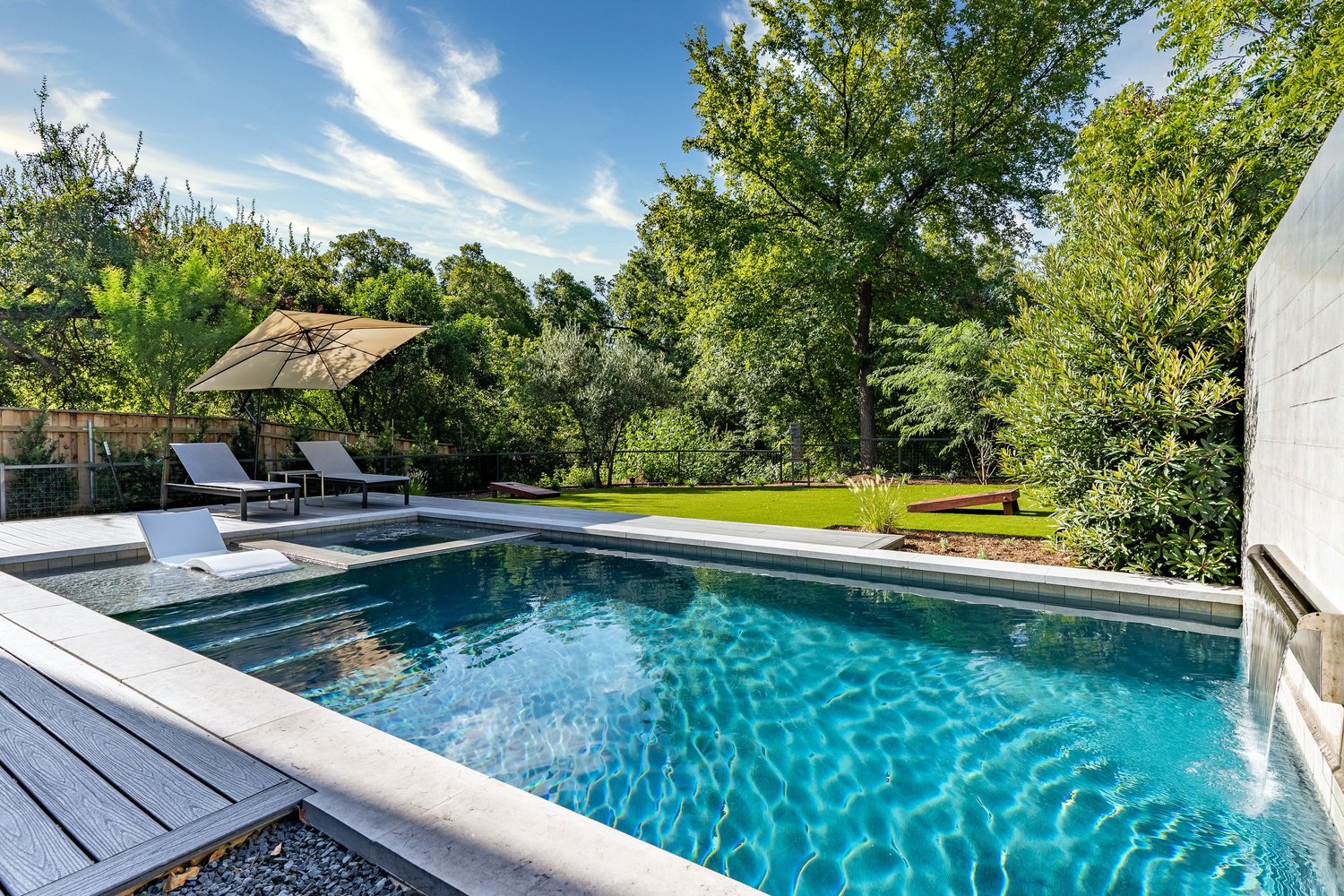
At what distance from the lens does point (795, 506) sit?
36.9ft

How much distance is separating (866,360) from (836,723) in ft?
52.2

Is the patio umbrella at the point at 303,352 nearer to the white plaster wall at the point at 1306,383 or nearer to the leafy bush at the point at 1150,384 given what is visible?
the leafy bush at the point at 1150,384

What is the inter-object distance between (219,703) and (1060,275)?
7240mm

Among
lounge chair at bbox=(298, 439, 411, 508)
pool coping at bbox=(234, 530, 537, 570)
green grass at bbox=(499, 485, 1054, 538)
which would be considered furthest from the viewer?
lounge chair at bbox=(298, 439, 411, 508)

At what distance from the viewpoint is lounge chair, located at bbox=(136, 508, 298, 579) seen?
6230mm

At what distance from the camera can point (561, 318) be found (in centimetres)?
3175

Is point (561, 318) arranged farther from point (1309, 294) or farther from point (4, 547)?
point (1309, 294)

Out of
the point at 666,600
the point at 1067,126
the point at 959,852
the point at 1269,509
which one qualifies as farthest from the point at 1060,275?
the point at 1067,126

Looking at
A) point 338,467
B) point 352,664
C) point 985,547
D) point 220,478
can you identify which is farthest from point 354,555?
point 985,547

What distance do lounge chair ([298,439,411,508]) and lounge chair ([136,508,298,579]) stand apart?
3.35 metres

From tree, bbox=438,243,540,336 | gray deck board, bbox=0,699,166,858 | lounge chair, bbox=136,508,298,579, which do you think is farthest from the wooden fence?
tree, bbox=438,243,540,336

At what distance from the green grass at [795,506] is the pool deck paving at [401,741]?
1553 millimetres

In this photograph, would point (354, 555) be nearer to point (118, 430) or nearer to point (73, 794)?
point (73, 794)

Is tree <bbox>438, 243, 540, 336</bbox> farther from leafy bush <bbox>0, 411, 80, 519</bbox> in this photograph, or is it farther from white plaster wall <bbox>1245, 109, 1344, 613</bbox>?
white plaster wall <bbox>1245, 109, 1344, 613</bbox>
